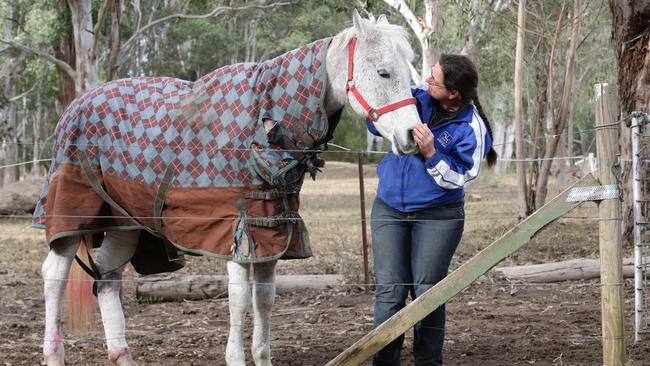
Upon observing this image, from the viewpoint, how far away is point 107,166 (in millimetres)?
4789

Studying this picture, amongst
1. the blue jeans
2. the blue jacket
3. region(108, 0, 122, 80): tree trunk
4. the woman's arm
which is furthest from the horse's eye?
region(108, 0, 122, 80): tree trunk

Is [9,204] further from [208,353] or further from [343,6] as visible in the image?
[208,353]

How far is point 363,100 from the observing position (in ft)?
13.6

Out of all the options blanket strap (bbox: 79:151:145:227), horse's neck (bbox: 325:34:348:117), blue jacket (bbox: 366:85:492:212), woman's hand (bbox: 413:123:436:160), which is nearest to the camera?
woman's hand (bbox: 413:123:436:160)

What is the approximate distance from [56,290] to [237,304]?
1134 mm

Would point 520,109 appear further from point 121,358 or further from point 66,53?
point 66,53

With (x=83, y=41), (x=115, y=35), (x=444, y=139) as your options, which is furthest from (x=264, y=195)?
(x=115, y=35)

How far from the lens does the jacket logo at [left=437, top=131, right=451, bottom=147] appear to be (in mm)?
4082

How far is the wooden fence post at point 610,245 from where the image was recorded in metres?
3.97

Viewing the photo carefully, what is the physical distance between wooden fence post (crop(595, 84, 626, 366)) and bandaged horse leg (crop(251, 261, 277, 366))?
1669mm

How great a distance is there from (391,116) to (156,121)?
53.2 inches

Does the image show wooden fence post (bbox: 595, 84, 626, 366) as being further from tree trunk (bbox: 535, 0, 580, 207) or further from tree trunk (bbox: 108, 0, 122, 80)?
tree trunk (bbox: 108, 0, 122, 80)

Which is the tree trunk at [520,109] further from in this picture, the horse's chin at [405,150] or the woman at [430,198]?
the horse's chin at [405,150]

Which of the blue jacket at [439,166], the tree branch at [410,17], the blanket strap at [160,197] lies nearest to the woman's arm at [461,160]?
the blue jacket at [439,166]
